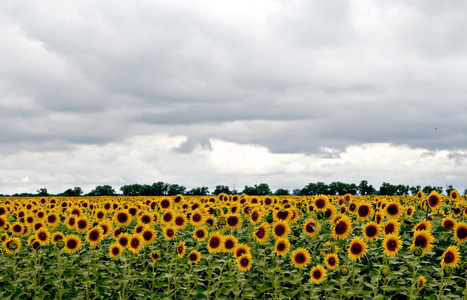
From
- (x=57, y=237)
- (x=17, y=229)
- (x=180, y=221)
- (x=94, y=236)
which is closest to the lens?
(x=94, y=236)

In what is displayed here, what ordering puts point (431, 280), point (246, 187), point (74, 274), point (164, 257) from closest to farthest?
point (431, 280)
point (74, 274)
point (164, 257)
point (246, 187)

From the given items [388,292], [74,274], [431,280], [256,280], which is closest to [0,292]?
[74,274]

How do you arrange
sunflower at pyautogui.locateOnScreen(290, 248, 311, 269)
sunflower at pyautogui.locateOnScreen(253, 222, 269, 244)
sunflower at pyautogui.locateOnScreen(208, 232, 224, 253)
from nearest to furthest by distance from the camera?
1. sunflower at pyautogui.locateOnScreen(290, 248, 311, 269)
2. sunflower at pyautogui.locateOnScreen(208, 232, 224, 253)
3. sunflower at pyautogui.locateOnScreen(253, 222, 269, 244)

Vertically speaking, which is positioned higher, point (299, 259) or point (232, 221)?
point (232, 221)

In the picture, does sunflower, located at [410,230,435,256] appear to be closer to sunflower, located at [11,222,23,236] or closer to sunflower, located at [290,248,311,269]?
sunflower, located at [290,248,311,269]

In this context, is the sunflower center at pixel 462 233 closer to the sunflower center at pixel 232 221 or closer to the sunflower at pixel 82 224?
the sunflower center at pixel 232 221

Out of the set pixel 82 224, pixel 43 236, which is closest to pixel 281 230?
pixel 82 224

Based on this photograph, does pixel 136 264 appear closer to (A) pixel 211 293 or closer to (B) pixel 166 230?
(B) pixel 166 230

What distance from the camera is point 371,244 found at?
12594 millimetres

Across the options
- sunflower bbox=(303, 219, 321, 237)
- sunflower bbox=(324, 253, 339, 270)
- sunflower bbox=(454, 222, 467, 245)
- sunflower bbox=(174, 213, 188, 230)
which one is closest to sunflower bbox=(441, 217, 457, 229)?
sunflower bbox=(454, 222, 467, 245)

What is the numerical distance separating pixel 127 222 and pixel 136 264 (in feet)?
5.90

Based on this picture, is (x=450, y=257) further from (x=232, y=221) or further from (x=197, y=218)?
(x=197, y=218)

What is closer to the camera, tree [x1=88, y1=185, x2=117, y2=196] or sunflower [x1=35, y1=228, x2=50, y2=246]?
sunflower [x1=35, y1=228, x2=50, y2=246]

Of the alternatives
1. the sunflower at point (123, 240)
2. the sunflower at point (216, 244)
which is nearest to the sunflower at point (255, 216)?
the sunflower at point (216, 244)
